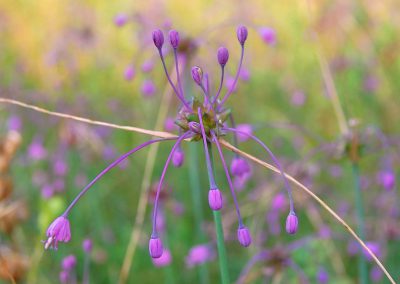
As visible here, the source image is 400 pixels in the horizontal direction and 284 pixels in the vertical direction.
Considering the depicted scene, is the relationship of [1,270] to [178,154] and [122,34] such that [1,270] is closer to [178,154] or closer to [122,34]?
[178,154]

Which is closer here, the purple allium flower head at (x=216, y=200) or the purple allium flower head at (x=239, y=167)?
the purple allium flower head at (x=216, y=200)

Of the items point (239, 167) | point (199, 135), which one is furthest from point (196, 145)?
point (199, 135)

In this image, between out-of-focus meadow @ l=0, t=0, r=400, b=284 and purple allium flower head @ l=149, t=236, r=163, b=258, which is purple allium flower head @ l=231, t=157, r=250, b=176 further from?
out-of-focus meadow @ l=0, t=0, r=400, b=284

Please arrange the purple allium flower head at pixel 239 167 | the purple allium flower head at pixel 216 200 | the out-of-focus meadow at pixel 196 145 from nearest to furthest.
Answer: the purple allium flower head at pixel 216 200
the purple allium flower head at pixel 239 167
the out-of-focus meadow at pixel 196 145

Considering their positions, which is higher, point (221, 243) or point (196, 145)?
point (196, 145)

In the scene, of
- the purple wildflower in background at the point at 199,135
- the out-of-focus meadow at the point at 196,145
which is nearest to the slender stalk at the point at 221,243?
the purple wildflower in background at the point at 199,135

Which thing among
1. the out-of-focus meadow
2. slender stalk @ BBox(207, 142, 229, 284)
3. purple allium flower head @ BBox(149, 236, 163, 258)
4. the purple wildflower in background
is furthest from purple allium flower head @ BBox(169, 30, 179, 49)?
the out-of-focus meadow

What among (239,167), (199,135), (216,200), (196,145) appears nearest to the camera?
(216,200)

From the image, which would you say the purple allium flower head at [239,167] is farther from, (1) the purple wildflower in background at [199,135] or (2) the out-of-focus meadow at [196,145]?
(2) the out-of-focus meadow at [196,145]

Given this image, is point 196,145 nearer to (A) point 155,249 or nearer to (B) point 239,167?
(B) point 239,167
